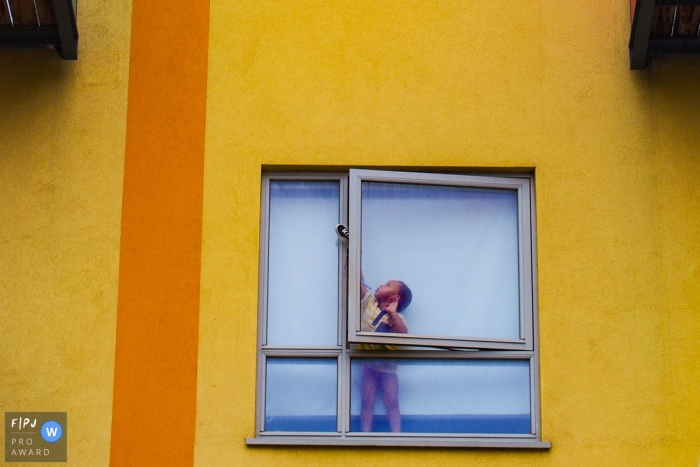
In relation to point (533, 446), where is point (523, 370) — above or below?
above

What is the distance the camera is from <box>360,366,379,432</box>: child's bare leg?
6316mm

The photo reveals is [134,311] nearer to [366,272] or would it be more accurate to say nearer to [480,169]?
[366,272]

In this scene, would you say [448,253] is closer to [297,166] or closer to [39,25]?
[297,166]

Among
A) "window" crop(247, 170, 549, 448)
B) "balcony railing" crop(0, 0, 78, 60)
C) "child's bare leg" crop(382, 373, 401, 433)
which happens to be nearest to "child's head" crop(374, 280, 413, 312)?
"window" crop(247, 170, 549, 448)

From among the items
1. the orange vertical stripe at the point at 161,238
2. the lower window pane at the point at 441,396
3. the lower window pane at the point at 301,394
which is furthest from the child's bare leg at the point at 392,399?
the orange vertical stripe at the point at 161,238

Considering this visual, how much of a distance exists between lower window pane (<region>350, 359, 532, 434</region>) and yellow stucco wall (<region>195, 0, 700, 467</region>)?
199mm

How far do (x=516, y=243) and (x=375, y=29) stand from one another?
1605 mm

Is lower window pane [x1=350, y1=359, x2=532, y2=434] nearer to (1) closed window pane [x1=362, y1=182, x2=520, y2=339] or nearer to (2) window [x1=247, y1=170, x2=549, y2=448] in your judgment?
(2) window [x1=247, y1=170, x2=549, y2=448]

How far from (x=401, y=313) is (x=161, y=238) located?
4.98 ft

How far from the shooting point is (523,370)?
6.40 m

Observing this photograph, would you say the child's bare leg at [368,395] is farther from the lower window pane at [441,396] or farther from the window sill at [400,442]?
the window sill at [400,442]

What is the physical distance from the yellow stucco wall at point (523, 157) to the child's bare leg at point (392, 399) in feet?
0.67

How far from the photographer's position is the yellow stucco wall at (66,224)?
6.25 m

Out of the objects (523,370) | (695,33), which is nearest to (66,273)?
(523,370)
